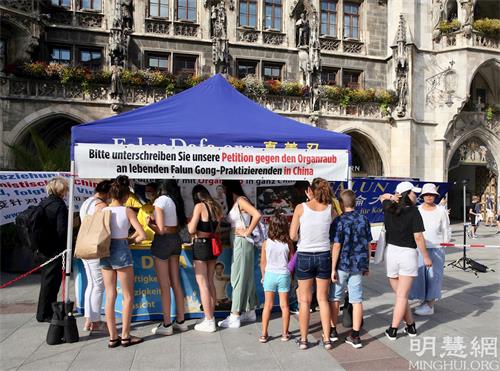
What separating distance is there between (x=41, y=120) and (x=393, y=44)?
16.8 meters

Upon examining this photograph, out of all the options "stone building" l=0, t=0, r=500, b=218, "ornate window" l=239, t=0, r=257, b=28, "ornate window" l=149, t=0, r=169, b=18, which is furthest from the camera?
"ornate window" l=239, t=0, r=257, b=28

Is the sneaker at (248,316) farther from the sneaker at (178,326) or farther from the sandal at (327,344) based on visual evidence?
the sandal at (327,344)

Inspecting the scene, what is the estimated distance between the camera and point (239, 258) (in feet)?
17.4

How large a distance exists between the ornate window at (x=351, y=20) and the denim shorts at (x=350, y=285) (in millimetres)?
18937

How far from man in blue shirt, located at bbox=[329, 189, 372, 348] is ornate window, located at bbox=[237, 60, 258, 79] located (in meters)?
16.0

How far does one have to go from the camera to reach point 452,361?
168 inches

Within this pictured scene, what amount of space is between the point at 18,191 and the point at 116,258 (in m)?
3.82

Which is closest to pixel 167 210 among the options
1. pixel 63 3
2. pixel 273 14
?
pixel 63 3

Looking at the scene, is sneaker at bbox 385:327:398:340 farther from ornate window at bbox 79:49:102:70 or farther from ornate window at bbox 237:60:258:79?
ornate window at bbox 79:49:102:70

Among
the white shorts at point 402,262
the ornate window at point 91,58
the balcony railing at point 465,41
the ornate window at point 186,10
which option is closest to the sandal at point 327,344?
the white shorts at point 402,262

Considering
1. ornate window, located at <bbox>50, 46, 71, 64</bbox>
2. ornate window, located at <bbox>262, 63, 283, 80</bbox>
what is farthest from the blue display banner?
ornate window, located at <bbox>50, 46, 71, 64</bbox>

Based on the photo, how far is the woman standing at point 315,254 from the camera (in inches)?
175

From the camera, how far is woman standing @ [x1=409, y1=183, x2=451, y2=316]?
5.84 m

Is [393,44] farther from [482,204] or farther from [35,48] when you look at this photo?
[35,48]
